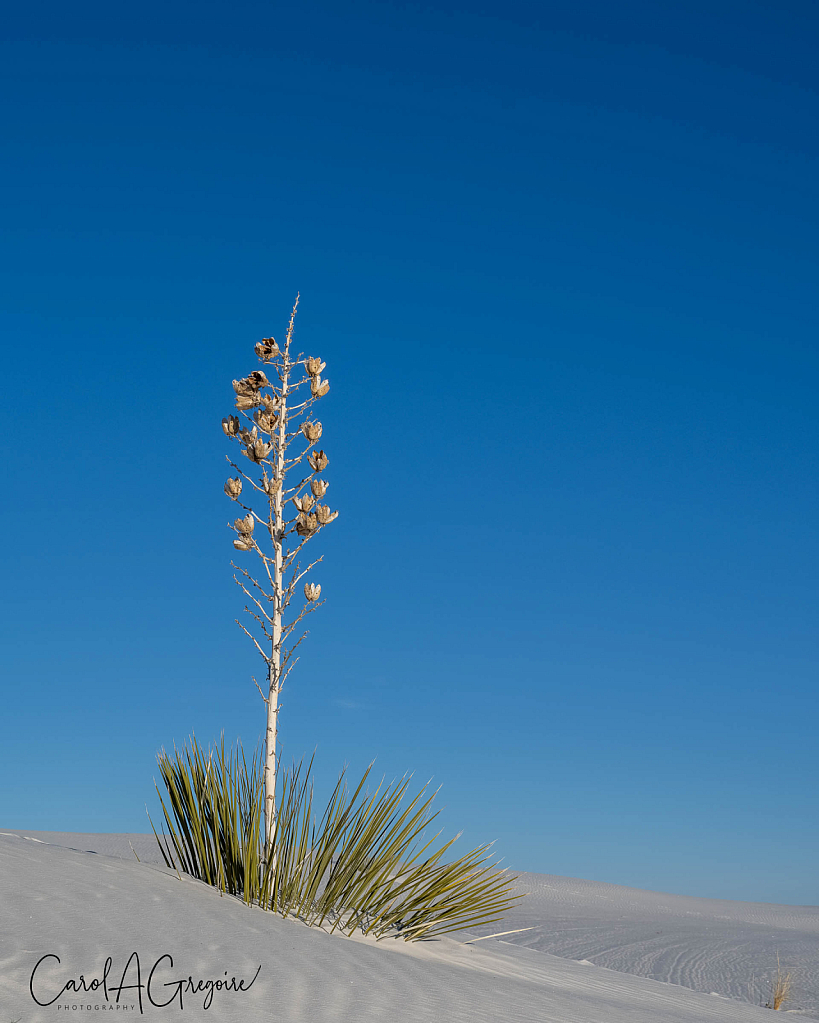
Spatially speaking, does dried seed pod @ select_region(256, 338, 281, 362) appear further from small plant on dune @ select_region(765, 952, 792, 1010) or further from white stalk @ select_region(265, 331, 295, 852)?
small plant on dune @ select_region(765, 952, 792, 1010)

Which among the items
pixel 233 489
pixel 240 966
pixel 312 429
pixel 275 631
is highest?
pixel 312 429

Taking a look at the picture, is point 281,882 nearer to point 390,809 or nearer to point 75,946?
point 390,809

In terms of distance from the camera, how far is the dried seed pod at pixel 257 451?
16.4ft

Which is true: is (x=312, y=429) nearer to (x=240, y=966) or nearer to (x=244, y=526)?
(x=244, y=526)

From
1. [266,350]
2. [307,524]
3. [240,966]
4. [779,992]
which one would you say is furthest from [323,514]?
[779,992]

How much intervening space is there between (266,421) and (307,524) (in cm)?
70

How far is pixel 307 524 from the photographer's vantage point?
4883 millimetres

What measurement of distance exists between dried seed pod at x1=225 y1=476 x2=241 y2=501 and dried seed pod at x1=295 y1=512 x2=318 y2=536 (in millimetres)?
364

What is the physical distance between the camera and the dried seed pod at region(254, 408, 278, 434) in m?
5.18

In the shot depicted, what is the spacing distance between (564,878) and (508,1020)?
60.5ft

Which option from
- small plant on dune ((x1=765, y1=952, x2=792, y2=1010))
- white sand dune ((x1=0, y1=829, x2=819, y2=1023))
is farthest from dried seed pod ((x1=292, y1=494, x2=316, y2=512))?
small plant on dune ((x1=765, y1=952, x2=792, y2=1010))

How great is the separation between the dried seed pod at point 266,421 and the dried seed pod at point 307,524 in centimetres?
59

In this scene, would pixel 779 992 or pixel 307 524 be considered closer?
pixel 307 524

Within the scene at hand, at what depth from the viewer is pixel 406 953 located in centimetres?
408
